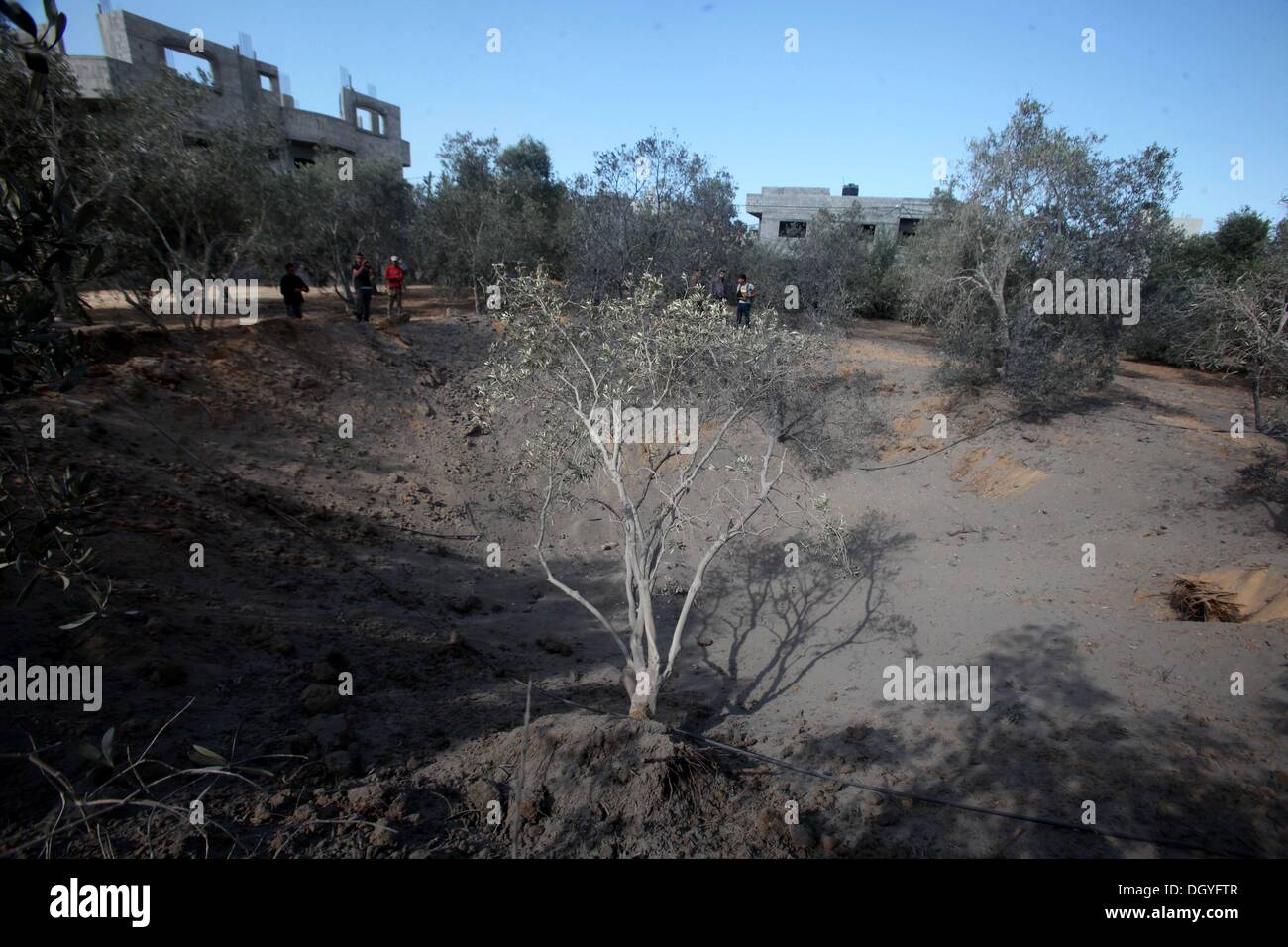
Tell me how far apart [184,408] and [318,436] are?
198 centimetres

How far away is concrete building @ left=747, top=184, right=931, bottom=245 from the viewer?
30.4 meters

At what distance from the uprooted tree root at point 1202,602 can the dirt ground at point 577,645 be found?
0.28 m

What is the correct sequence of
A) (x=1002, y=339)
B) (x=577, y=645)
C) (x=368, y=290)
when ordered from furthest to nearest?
(x=368, y=290)
(x=1002, y=339)
(x=577, y=645)

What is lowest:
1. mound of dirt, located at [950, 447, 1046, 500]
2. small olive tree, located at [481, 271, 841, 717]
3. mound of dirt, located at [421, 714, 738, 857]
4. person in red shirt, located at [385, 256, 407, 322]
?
mound of dirt, located at [421, 714, 738, 857]

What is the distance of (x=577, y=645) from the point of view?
790 cm

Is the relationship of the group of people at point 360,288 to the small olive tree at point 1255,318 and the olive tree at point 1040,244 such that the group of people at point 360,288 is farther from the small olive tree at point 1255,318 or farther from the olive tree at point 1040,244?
the small olive tree at point 1255,318

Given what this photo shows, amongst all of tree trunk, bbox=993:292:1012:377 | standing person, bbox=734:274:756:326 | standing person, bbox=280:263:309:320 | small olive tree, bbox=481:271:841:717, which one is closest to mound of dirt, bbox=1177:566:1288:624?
small olive tree, bbox=481:271:841:717

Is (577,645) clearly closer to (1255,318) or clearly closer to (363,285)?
(1255,318)

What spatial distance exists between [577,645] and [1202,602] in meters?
7.44

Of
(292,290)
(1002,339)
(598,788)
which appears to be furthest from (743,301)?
(598,788)

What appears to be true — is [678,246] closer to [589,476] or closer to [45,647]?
[589,476]

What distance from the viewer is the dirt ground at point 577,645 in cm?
388

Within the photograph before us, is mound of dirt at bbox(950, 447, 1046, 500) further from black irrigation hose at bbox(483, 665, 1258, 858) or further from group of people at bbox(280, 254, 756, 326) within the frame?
black irrigation hose at bbox(483, 665, 1258, 858)

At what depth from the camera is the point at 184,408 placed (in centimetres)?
1012
